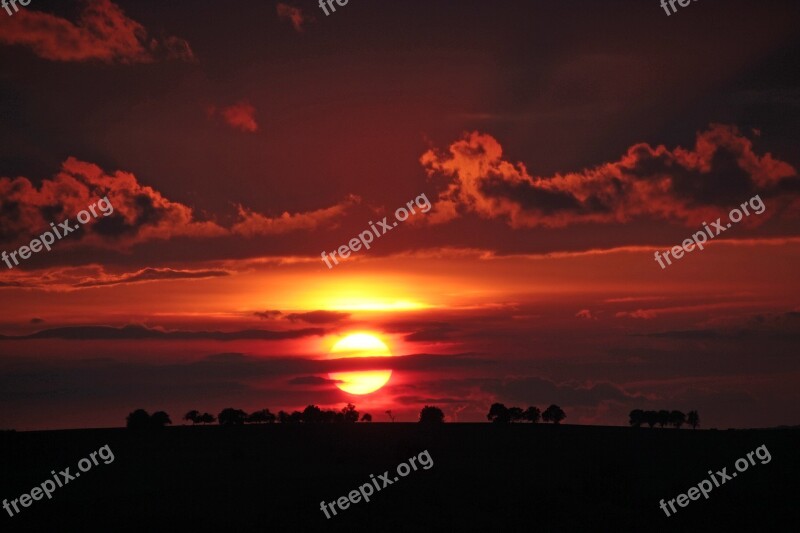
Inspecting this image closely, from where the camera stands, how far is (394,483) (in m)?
81.6

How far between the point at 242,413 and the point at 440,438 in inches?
2658

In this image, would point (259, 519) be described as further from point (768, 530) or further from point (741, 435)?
point (741, 435)

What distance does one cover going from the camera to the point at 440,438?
127000 millimetres

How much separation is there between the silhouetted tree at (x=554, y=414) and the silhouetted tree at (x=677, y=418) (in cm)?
2084
